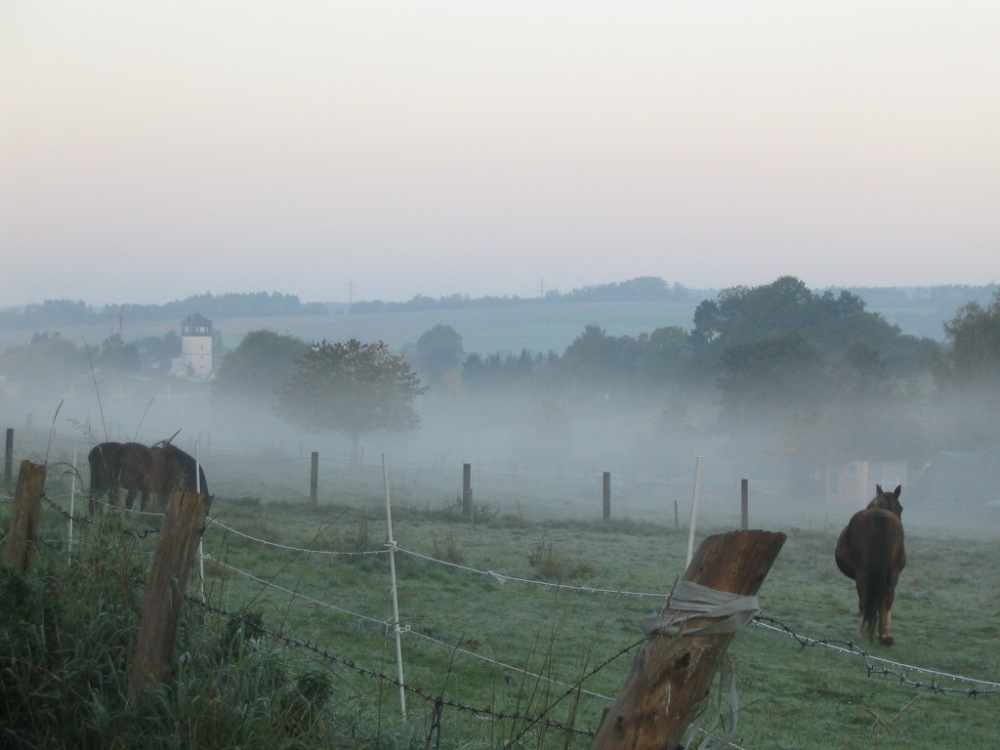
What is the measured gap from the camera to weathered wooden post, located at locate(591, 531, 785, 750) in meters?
2.61

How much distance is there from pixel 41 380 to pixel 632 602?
2628 inches

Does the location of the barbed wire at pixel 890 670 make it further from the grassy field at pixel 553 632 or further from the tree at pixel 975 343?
the tree at pixel 975 343

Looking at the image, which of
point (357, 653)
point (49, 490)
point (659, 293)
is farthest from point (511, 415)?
point (659, 293)

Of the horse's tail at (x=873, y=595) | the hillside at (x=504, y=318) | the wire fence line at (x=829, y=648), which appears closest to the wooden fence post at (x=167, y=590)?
the wire fence line at (x=829, y=648)

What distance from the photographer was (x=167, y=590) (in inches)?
148

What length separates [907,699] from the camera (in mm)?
7555

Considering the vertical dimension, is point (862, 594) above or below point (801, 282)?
below

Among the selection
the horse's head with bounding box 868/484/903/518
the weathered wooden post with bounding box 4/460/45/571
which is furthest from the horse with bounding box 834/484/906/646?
the weathered wooden post with bounding box 4/460/45/571

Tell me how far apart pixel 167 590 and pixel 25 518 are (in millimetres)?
1567

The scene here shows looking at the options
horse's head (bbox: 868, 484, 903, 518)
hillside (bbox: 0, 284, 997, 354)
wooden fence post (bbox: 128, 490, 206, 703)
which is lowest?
horse's head (bbox: 868, 484, 903, 518)

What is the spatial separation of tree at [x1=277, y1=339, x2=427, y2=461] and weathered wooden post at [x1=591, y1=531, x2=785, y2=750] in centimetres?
4597

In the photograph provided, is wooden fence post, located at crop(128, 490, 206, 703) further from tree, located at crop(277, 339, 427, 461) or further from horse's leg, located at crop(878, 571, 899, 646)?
tree, located at crop(277, 339, 427, 461)

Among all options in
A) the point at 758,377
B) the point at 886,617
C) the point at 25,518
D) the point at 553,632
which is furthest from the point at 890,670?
the point at 758,377

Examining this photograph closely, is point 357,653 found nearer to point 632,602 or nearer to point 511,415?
point 632,602
